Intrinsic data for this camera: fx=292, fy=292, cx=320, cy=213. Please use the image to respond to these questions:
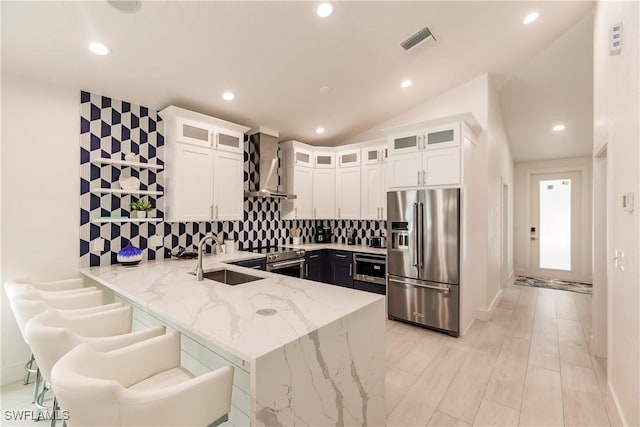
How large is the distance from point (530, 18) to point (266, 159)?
11.4ft

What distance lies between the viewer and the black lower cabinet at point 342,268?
4.39 m

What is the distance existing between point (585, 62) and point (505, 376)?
13.5 ft

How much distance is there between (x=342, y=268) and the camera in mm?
4477

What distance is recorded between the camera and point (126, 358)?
1404 mm

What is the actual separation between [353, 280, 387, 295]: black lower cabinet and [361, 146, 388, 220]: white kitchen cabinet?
1009 millimetres

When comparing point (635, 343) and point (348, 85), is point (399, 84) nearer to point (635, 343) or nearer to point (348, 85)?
point (348, 85)

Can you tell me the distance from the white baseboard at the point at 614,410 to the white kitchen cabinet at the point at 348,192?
129 inches

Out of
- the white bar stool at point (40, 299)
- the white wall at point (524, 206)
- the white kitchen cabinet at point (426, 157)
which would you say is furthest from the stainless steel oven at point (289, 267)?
the white wall at point (524, 206)

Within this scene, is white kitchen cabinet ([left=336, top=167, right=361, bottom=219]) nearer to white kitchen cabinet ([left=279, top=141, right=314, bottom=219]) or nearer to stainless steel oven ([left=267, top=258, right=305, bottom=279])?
white kitchen cabinet ([left=279, top=141, right=314, bottom=219])

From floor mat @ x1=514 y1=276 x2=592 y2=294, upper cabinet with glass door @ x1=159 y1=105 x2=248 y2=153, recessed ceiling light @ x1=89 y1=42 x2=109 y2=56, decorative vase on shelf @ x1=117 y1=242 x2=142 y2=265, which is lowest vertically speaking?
floor mat @ x1=514 y1=276 x2=592 y2=294

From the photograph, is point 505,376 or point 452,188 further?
point 452,188

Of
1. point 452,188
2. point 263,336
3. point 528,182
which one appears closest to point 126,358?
point 263,336

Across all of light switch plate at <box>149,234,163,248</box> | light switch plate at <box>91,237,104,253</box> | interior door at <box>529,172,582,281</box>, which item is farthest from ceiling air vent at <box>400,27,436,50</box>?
interior door at <box>529,172,582,281</box>

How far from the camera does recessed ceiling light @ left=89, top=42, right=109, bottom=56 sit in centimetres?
238
